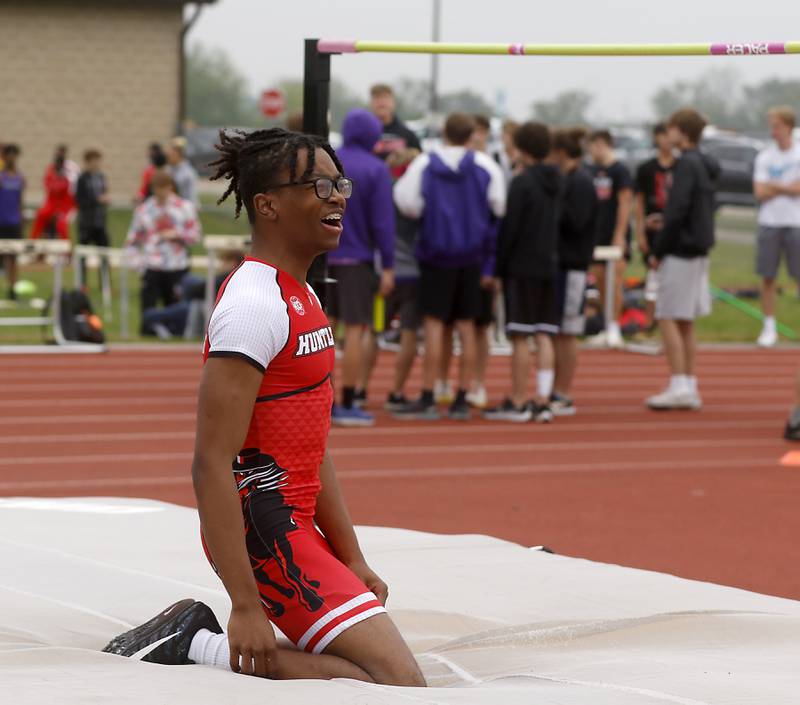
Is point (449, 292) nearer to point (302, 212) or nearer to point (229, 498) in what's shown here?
point (302, 212)

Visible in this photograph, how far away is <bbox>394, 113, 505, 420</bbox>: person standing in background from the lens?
9742 mm

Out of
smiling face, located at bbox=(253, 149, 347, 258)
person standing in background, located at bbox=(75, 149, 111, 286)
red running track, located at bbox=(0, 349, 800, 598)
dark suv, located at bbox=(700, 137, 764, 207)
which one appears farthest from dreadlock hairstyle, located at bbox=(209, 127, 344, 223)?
dark suv, located at bbox=(700, 137, 764, 207)

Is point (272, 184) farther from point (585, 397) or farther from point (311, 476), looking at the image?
point (585, 397)

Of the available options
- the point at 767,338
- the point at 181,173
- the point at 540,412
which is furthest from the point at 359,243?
the point at 181,173

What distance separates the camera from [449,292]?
32.5 ft

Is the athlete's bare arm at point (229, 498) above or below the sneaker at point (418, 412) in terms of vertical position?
above

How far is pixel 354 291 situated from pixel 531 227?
1.25 m

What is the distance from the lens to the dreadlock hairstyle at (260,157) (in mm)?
3662

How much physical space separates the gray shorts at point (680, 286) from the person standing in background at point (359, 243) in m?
2.04

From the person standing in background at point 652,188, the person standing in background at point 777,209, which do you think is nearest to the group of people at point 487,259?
the person standing in background at point 652,188

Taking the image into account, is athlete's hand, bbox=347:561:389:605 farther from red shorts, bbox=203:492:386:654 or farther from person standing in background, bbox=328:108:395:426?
person standing in background, bbox=328:108:395:426

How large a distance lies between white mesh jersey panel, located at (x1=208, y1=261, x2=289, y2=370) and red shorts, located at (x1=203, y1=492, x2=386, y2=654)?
359mm

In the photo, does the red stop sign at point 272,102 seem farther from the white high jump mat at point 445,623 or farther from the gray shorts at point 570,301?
the white high jump mat at point 445,623

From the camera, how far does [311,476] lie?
3.67m
